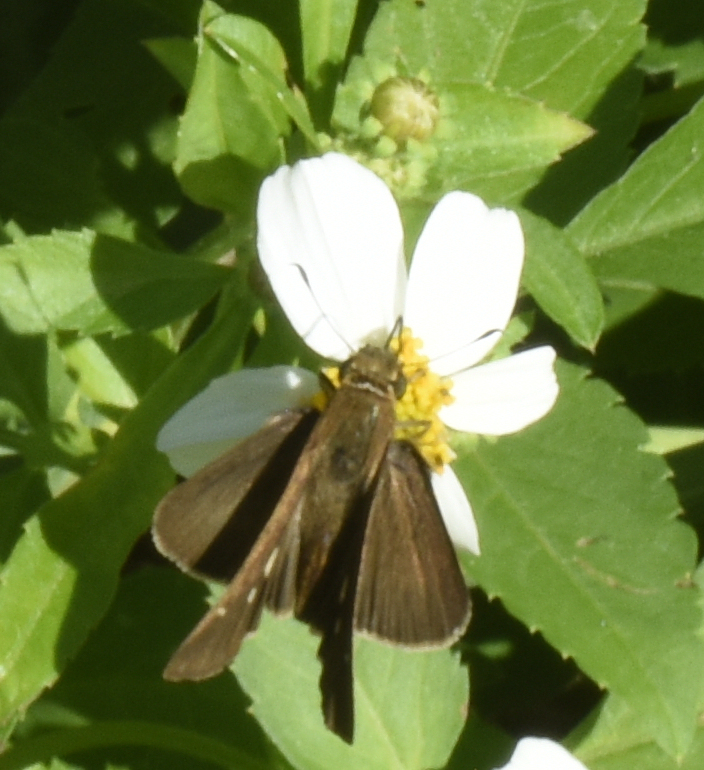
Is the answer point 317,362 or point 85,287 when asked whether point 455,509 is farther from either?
point 85,287

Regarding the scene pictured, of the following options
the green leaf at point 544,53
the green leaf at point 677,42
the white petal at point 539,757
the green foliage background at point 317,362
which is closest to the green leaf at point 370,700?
the green foliage background at point 317,362

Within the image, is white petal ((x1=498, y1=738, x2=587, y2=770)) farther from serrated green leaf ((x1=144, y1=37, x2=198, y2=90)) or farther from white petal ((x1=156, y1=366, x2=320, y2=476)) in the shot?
serrated green leaf ((x1=144, y1=37, x2=198, y2=90))

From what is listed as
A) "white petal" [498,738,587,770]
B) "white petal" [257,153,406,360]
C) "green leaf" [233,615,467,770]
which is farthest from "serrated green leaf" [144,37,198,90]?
"white petal" [498,738,587,770]

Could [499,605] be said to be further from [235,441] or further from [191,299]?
[191,299]

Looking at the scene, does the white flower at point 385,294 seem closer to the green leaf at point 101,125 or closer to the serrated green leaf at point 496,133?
the serrated green leaf at point 496,133

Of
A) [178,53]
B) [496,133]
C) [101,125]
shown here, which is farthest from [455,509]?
[101,125]

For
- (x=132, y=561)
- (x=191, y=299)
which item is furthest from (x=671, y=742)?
(x=132, y=561)

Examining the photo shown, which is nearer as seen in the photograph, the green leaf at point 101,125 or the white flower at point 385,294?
the white flower at point 385,294
